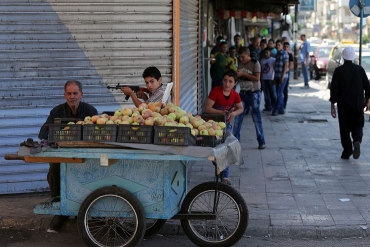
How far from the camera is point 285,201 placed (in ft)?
27.1

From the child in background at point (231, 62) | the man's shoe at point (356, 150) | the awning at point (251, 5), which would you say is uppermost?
the awning at point (251, 5)

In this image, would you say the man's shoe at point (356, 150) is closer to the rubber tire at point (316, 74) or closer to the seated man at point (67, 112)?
the seated man at point (67, 112)

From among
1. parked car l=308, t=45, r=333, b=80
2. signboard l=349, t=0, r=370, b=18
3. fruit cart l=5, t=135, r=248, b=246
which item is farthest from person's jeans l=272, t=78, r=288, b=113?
parked car l=308, t=45, r=333, b=80

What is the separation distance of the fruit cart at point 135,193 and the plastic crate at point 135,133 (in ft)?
0.18

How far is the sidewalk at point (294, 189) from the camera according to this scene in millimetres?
7270

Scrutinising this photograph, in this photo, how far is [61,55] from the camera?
8.59 m

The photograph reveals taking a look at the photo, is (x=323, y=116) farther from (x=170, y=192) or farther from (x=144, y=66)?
(x=170, y=192)

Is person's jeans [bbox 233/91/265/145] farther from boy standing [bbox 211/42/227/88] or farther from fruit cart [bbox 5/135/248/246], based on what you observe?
fruit cart [bbox 5/135/248/246]

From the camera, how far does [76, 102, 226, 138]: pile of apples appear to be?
6086 millimetres

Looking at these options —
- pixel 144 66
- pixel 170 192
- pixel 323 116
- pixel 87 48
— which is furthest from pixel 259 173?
pixel 323 116

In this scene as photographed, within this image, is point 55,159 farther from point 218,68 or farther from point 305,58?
point 305,58

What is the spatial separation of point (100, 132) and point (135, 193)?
635 mm

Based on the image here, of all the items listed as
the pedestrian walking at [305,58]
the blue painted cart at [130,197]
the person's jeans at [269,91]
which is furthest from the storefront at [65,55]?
the pedestrian walking at [305,58]

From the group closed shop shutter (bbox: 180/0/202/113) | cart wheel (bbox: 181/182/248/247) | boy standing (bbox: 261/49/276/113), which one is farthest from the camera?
boy standing (bbox: 261/49/276/113)
